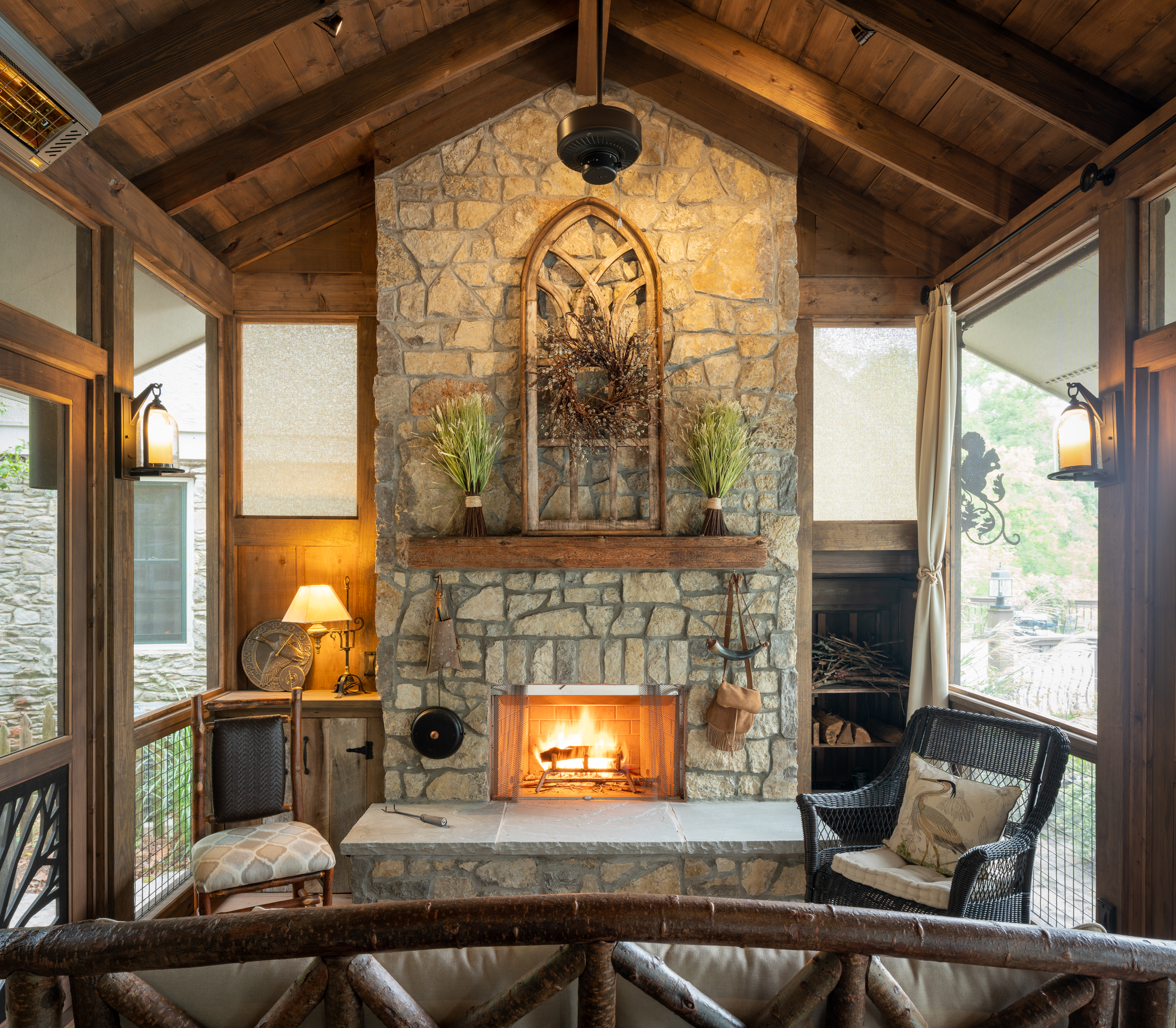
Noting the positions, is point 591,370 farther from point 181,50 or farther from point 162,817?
point 162,817

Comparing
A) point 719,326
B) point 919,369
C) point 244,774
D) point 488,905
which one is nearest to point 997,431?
point 919,369

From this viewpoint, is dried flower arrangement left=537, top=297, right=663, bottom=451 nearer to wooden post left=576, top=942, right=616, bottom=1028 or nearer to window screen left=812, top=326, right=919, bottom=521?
window screen left=812, top=326, right=919, bottom=521

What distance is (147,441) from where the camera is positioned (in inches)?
113

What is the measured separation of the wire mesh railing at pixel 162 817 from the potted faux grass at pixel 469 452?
5.30 feet

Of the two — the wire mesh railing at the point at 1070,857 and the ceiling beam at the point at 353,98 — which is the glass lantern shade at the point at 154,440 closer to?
the ceiling beam at the point at 353,98

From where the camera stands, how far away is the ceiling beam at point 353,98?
3.21 m

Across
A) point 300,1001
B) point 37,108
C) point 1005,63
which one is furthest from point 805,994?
point 1005,63

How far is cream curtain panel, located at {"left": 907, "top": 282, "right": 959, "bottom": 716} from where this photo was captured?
3727mm

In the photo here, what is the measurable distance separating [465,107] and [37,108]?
2058mm

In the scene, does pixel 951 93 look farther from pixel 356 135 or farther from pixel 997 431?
pixel 356 135

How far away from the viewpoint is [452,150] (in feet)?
12.1

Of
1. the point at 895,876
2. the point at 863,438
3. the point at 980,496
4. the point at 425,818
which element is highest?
the point at 863,438

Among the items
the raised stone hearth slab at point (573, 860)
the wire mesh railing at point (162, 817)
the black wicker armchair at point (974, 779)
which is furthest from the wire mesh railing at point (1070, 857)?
the wire mesh railing at point (162, 817)

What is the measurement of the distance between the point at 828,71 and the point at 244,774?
3.96 metres
